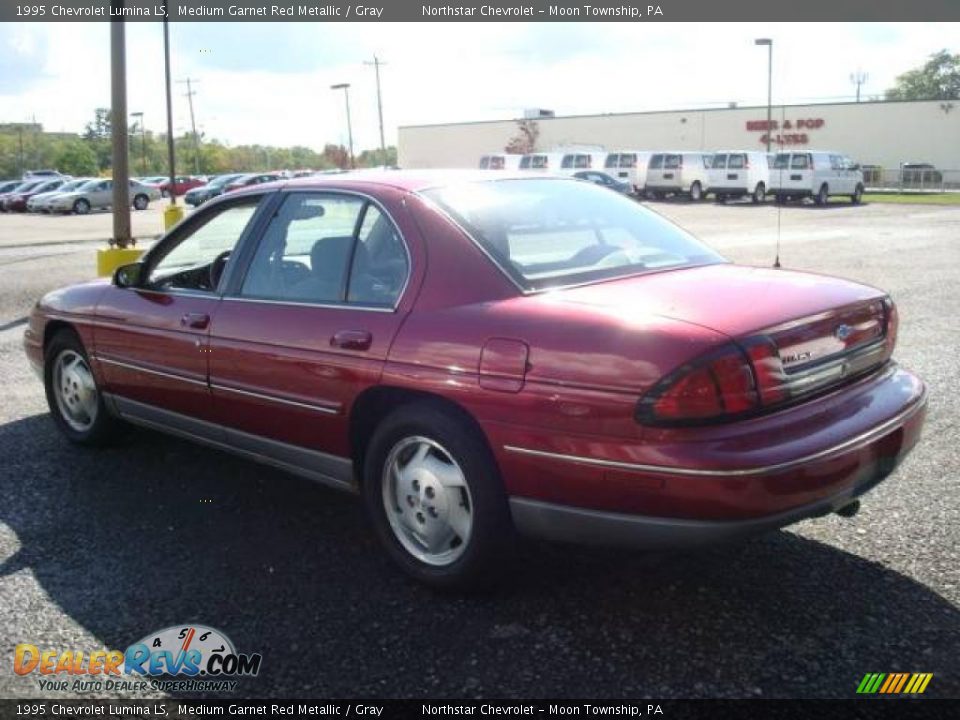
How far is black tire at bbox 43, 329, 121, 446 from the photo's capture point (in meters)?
5.18

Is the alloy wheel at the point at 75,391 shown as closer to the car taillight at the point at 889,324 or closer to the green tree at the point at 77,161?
the car taillight at the point at 889,324

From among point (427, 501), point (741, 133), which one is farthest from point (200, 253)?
point (741, 133)

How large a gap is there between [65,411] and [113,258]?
21.7 feet

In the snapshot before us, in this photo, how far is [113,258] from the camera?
454 inches

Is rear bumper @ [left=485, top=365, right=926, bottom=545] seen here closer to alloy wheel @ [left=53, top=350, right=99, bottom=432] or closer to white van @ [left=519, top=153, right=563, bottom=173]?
alloy wheel @ [left=53, top=350, right=99, bottom=432]

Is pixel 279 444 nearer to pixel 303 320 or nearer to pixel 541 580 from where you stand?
pixel 303 320

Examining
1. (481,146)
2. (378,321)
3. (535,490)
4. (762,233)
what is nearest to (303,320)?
(378,321)

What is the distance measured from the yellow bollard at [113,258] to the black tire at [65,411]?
6.27 meters

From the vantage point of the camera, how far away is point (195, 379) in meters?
4.35

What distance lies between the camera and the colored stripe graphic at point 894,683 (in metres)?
2.74

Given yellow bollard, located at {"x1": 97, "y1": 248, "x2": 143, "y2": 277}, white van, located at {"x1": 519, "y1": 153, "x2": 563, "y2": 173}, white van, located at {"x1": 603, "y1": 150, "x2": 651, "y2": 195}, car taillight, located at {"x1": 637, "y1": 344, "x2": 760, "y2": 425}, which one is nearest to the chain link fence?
white van, located at {"x1": 603, "y1": 150, "x2": 651, "y2": 195}

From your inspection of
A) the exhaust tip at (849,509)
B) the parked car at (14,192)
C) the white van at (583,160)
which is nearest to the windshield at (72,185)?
the parked car at (14,192)

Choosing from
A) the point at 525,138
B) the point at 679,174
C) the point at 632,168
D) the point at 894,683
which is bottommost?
the point at 894,683

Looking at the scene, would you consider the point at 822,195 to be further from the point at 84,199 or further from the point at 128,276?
the point at 128,276
